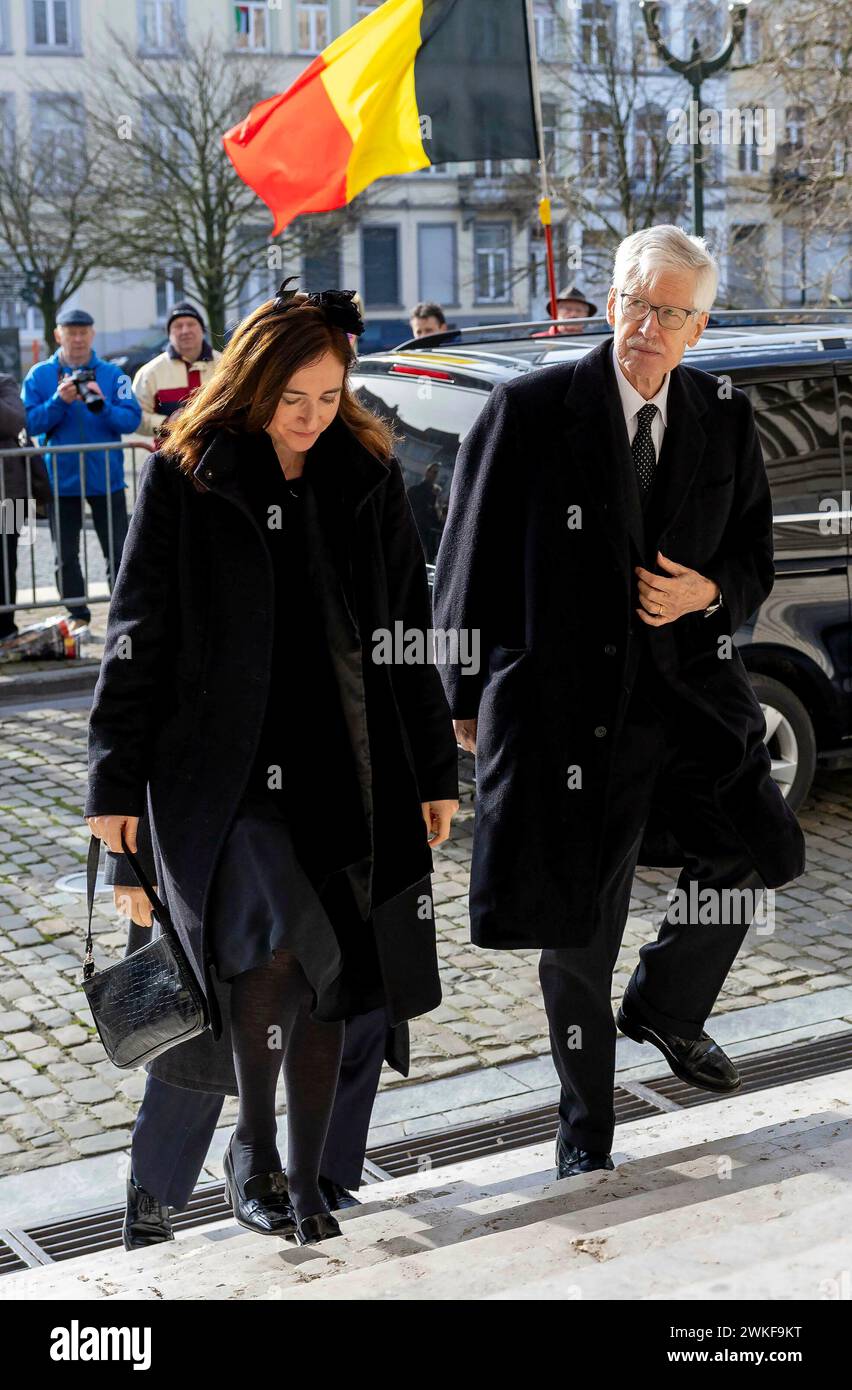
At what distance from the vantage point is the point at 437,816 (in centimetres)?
380

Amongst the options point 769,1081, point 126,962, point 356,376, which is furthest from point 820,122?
point 126,962

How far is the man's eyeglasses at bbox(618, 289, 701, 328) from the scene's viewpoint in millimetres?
3785

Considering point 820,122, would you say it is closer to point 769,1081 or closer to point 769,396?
A: point 769,396

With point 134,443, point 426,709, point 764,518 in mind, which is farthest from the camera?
point 134,443

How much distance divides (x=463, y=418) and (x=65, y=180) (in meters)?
34.9

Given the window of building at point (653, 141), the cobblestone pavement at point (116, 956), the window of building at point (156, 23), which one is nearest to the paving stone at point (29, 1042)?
the cobblestone pavement at point (116, 956)

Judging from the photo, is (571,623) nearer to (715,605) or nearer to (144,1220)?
(715,605)

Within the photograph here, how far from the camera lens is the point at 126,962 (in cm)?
367

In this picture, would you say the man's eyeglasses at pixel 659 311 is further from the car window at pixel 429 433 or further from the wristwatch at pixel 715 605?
the car window at pixel 429 433

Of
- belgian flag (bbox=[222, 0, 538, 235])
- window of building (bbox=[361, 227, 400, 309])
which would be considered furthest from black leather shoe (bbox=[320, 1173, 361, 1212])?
window of building (bbox=[361, 227, 400, 309])

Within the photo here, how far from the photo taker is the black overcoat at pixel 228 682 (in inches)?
136

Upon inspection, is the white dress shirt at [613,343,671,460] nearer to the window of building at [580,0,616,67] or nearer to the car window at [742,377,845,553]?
the car window at [742,377,845,553]

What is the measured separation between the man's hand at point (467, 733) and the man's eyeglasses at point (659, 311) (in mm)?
959
